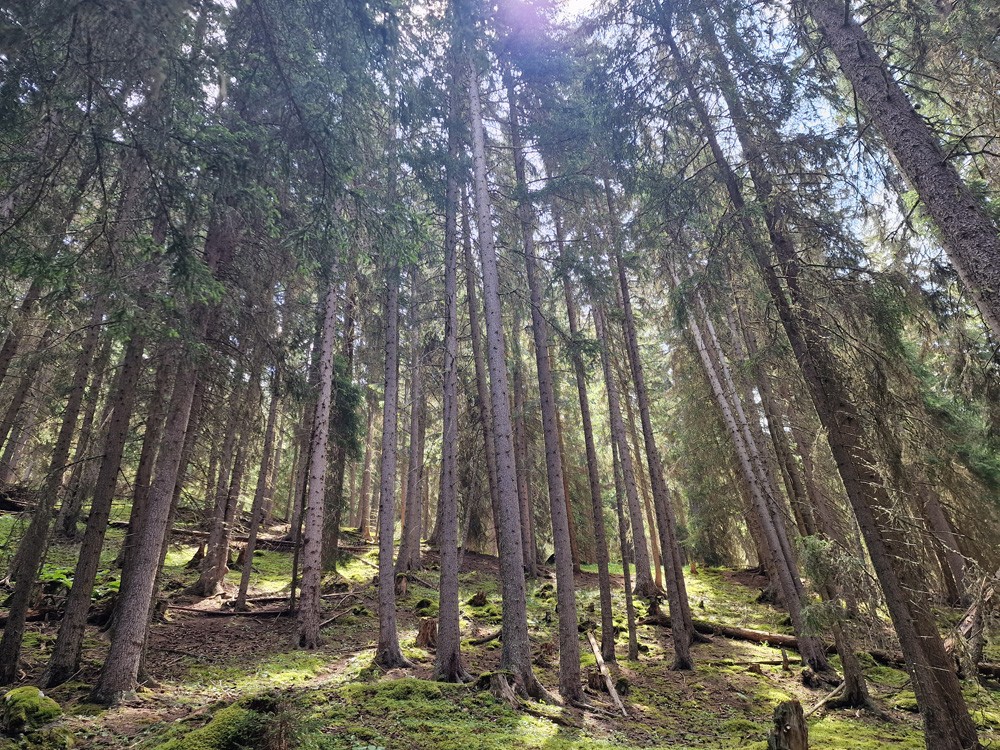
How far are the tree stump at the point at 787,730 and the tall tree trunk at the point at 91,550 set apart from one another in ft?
29.5

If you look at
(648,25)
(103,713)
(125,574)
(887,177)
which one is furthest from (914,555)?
(125,574)

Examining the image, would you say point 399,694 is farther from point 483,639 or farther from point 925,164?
point 925,164

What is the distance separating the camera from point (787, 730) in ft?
16.6

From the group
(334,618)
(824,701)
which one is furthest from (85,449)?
(824,701)

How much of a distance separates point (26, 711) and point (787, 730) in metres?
8.28

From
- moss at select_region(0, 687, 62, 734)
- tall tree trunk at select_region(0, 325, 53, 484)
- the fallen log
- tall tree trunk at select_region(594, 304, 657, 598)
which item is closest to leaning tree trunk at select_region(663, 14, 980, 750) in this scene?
tall tree trunk at select_region(594, 304, 657, 598)

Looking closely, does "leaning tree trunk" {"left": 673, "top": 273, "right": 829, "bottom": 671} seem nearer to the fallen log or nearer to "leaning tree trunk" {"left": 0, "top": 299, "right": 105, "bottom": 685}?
the fallen log

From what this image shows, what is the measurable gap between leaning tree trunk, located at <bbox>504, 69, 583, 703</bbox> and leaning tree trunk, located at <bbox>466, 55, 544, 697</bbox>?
2.14 feet

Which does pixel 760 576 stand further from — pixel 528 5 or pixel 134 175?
pixel 134 175

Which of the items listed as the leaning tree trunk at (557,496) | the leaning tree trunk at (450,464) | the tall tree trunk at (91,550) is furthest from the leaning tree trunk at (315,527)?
the leaning tree trunk at (557,496)

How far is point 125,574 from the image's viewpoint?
7.67 metres

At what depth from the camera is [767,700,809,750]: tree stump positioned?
5004 millimetres

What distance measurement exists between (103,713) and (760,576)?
22.1 meters

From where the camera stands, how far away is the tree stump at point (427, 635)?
1173 centimetres
